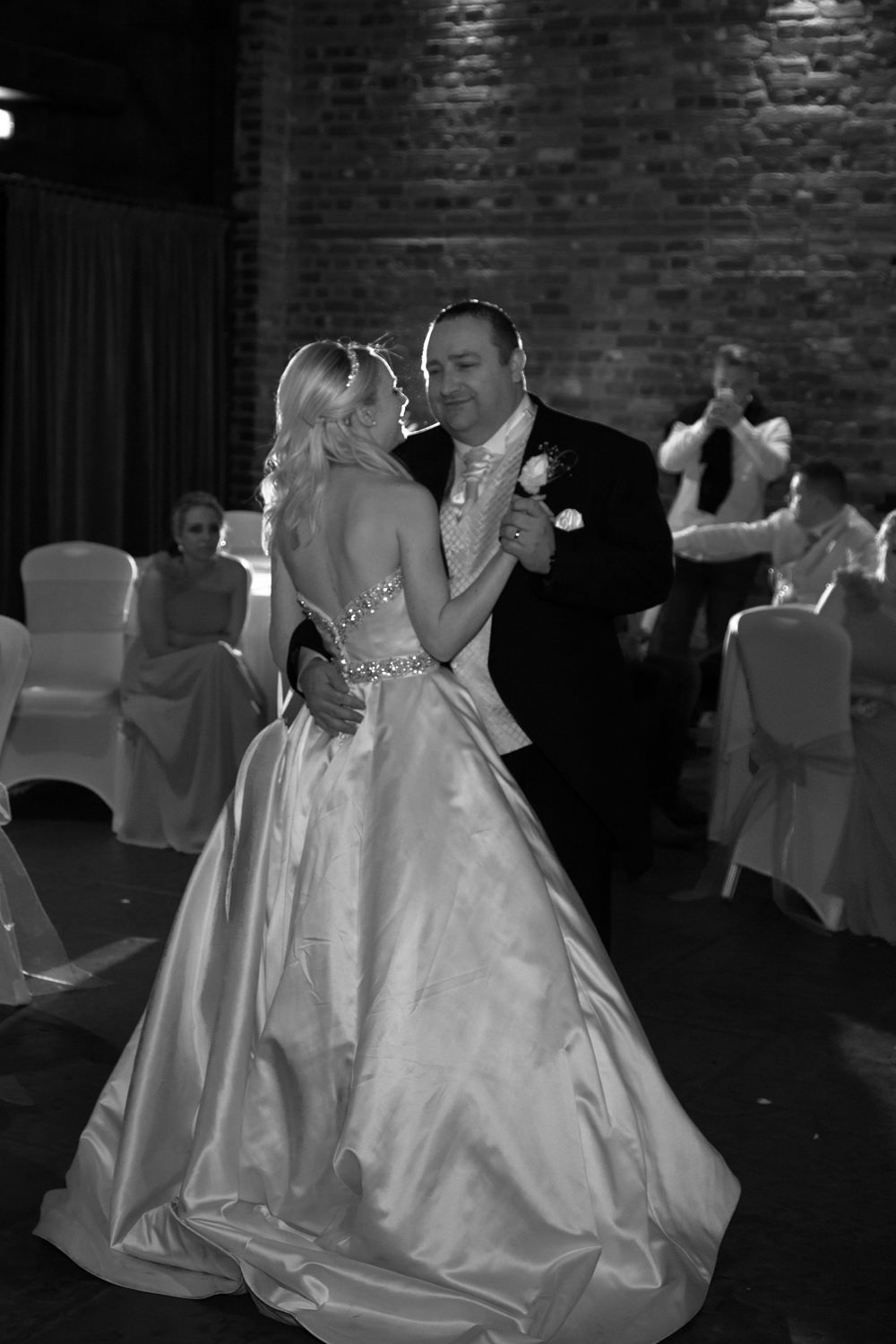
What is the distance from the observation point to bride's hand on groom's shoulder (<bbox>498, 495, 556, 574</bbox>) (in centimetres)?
262

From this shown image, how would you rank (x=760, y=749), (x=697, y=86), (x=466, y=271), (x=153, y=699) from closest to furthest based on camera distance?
(x=760, y=749)
(x=153, y=699)
(x=697, y=86)
(x=466, y=271)

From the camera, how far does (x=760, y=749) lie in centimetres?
498

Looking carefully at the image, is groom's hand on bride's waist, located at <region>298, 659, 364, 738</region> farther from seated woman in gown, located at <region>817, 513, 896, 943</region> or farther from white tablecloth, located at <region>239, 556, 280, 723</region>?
white tablecloth, located at <region>239, 556, 280, 723</region>

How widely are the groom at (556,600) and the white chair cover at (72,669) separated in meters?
3.15

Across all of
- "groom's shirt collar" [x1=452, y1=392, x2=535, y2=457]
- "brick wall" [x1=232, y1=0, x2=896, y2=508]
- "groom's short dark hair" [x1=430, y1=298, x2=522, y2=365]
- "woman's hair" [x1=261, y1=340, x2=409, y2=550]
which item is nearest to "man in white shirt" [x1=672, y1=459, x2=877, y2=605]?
"brick wall" [x1=232, y1=0, x2=896, y2=508]

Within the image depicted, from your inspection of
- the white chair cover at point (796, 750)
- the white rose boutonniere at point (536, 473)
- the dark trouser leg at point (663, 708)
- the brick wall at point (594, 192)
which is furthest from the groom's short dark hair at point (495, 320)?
the brick wall at point (594, 192)

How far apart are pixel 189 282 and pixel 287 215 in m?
0.82

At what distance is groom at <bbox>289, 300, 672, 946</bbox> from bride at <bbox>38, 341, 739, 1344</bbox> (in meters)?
0.24

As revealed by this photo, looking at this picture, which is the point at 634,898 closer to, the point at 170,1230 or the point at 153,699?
the point at 153,699

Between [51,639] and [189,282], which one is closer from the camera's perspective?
[51,639]

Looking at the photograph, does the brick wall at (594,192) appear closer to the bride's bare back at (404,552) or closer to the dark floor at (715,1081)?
the dark floor at (715,1081)

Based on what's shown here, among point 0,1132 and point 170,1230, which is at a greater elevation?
point 170,1230

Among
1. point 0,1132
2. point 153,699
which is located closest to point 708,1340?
point 0,1132

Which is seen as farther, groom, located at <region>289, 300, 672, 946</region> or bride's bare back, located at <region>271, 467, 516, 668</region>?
groom, located at <region>289, 300, 672, 946</region>
